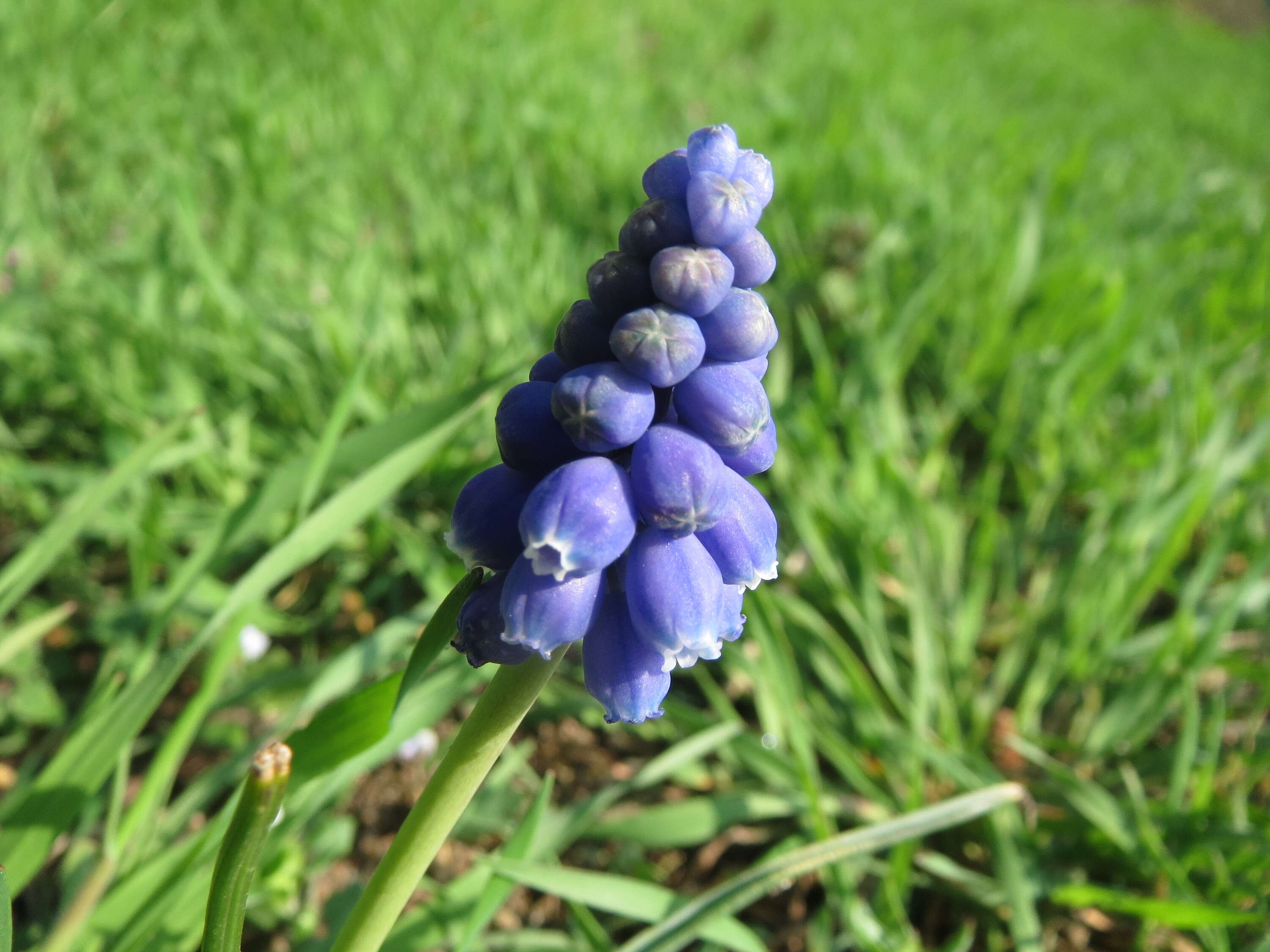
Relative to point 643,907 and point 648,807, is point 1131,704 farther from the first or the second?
point 643,907

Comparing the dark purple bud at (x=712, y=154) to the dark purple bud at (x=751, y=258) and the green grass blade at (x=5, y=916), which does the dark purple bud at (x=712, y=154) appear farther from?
the green grass blade at (x=5, y=916)

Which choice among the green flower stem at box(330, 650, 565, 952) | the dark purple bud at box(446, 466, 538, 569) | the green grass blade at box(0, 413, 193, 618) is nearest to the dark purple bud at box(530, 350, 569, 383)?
the dark purple bud at box(446, 466, 538, 569)

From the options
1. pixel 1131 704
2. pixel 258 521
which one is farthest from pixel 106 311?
pixel 1131 704

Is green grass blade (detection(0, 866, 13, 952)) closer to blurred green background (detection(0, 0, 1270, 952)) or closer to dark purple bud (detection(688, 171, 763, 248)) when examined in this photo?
blurred green background (detection(0, 0, 1270, 952))

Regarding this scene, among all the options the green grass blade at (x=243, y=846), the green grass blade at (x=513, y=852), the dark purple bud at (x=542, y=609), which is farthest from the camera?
the green grass blade at (x=513, y=852)

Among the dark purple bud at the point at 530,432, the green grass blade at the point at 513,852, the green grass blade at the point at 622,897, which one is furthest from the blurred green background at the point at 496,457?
the dark purple bud at the point at 530,432

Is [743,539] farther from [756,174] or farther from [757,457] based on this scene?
[756,174]
